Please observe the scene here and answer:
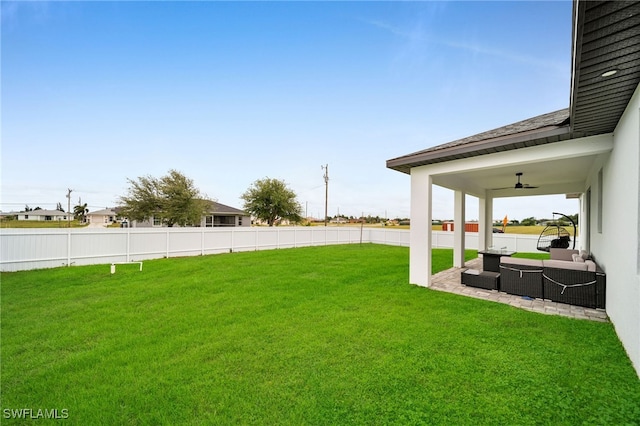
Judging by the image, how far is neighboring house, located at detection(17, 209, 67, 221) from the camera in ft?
154

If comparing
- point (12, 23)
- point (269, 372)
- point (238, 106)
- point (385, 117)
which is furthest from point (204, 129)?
point (269, 372)

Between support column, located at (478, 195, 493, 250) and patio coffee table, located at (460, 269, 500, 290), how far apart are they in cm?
620

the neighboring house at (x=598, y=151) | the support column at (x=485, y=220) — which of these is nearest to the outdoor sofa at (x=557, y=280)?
the neighboring house at (x=598, y=151)

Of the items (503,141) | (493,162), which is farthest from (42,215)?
(503,141)

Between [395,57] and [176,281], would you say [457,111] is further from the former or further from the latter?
[176,281]

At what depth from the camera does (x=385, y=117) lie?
13133 mm

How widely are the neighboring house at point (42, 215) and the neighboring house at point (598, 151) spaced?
63182 millimetres

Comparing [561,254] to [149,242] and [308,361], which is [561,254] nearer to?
[308,361]

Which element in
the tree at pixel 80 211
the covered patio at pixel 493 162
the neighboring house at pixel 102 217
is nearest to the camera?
the covered patio at pixel 493 162

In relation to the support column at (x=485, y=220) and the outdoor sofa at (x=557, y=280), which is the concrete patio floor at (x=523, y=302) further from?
the support column at (x=485, y=220)

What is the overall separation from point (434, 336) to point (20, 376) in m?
5.27

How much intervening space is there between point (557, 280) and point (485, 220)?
7121mm

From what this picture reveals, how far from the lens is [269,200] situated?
29.5 m

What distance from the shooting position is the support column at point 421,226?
683cm
